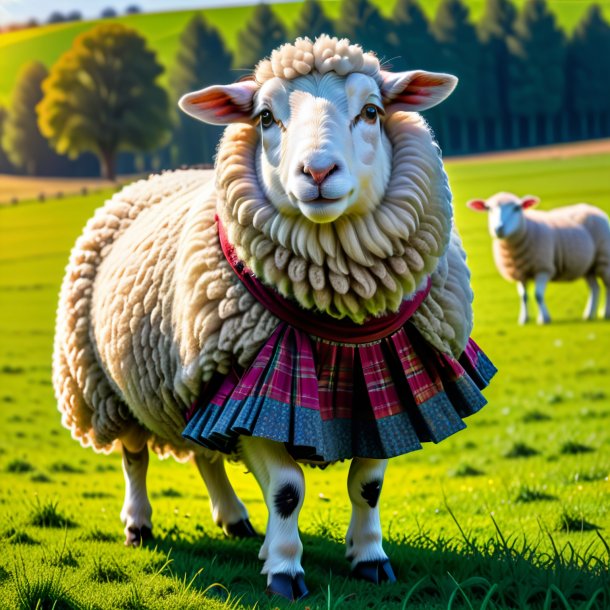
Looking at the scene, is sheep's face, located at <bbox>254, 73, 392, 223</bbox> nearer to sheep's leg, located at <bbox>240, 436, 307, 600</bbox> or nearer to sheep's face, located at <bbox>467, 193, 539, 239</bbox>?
sheep's leg, located at <bbox>240, 436, 307, 600</bbox>

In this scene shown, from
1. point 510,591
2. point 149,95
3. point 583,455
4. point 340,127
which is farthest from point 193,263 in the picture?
point 149,95

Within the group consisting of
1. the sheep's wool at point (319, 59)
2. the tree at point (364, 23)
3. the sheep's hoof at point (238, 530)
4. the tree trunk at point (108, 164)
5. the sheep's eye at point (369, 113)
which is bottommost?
the sheep's hoof at point (238, 530)

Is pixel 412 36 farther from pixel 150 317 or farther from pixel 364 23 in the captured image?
pixel 150 317

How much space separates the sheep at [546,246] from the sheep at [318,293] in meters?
7.52

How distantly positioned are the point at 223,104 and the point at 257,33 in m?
10.5

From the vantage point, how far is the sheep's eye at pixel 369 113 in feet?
14.1

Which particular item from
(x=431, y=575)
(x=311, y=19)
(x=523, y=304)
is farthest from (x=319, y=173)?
(x=311, y=19)

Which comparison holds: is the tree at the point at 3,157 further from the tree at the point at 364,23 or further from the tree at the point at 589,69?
the tree at the point at 589,69

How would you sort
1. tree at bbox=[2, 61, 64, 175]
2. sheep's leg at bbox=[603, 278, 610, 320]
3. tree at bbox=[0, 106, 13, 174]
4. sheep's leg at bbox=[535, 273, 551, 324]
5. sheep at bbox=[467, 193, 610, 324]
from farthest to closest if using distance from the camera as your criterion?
tree at bbox=[2, 61, 64, 175] < tree at bbox=[0, 106, 13, 174] < sheep's leg at bbox=[603, 278, 610, 320] < sheep's leg at bbox=[535, 273, 551, 324] < sheep at bbox=[467, 193, 610, 324]

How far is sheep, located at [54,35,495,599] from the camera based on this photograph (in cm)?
426

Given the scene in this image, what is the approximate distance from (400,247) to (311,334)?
512mm

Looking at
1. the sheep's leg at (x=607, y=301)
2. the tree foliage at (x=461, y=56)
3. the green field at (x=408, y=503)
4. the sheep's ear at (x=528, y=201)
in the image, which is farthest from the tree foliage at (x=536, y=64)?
the sheep's leg at (x=607, y=301)

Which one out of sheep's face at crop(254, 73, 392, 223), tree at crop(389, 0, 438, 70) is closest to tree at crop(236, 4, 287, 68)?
tree at crop(389, 0, 438, 70)

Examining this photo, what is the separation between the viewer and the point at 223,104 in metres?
4.51
